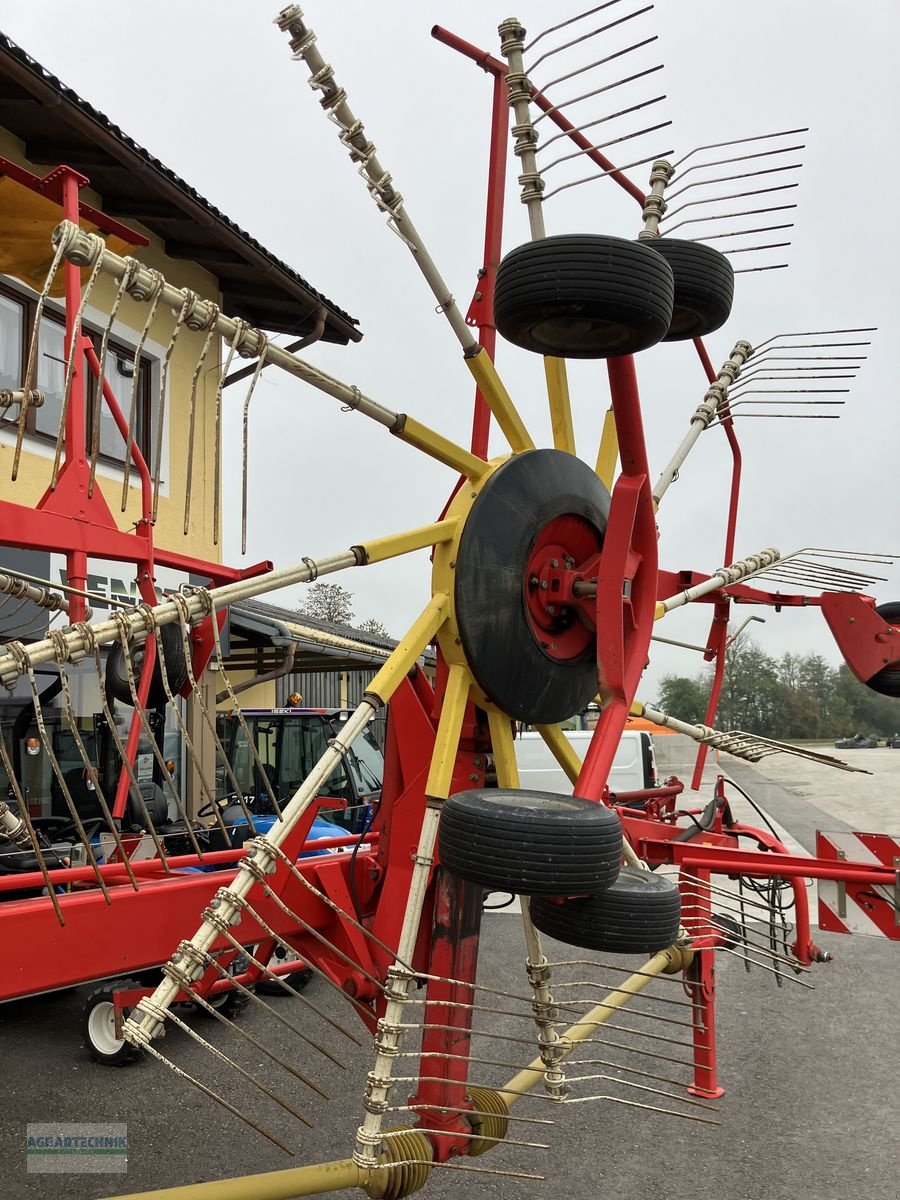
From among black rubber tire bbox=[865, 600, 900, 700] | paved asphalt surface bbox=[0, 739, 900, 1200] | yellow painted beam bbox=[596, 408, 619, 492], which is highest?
yellow painted beam bbox=[596, 408, 619, 492]

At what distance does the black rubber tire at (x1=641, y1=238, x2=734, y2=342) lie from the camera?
289 centimetres

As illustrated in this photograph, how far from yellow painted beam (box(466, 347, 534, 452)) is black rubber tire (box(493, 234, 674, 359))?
1.78 feet

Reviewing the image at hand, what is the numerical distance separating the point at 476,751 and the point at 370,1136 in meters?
1.09

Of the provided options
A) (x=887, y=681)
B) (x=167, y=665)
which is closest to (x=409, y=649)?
(x=167, y=665)

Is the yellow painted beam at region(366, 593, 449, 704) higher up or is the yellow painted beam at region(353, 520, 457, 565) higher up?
the yellow painted beam at region(353, 520, 457, 565)

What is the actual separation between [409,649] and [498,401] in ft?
2.85

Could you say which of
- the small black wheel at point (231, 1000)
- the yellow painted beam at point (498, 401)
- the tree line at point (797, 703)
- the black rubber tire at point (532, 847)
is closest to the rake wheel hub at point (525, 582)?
the yellow painted beam at point (498, 401)

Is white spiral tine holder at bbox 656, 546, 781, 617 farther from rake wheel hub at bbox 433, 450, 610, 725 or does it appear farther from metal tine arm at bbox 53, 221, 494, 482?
metal tine arm at bbox 53, 221, 494, 482

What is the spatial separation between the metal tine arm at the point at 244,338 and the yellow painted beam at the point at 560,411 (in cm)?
48

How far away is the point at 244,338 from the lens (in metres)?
2.34

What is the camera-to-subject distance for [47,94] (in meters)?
7.48

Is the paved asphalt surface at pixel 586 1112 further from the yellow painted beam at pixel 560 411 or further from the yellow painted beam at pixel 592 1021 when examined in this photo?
the yellow painted beam at pixel 560 411

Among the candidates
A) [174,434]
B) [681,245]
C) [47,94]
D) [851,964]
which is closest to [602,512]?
[681,245]

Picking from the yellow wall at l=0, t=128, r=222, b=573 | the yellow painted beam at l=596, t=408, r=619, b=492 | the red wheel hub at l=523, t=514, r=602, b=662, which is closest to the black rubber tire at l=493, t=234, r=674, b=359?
the red wheel hub at l=523, t=514, r=602, b=662
